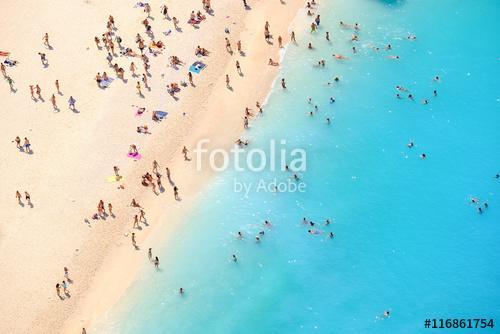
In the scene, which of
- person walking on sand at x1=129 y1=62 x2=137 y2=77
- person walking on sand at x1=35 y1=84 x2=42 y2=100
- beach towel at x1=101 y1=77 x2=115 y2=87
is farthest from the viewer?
person walking on sand at x1=129 y1=62 x2=137 y2=77

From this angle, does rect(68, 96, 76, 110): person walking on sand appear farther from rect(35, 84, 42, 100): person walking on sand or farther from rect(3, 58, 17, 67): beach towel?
rect(3, 58, 17, 67): beach towel

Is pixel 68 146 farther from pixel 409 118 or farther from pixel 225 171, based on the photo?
pixel 409 118

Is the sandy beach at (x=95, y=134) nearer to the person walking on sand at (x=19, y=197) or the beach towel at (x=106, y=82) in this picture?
the person walking on sand at (x=19, y=197)

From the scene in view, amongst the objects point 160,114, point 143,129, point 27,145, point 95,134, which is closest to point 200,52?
point 160,114

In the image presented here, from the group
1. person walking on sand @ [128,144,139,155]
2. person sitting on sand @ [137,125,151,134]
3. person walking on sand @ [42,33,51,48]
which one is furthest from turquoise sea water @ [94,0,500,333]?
person walking on sand @ [42,33,51,48]

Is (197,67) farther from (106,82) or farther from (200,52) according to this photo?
(106,82)

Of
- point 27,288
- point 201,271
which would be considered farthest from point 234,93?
point 27,288
